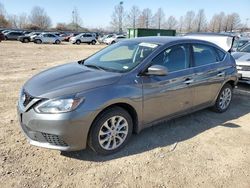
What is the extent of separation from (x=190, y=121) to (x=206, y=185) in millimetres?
1930

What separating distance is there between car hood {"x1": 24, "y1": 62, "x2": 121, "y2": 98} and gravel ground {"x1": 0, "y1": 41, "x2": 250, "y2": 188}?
916 millimetres

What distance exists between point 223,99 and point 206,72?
3.56 ft

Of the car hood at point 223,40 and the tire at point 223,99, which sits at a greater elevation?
the car hood at point 223,40

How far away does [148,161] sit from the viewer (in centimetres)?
336

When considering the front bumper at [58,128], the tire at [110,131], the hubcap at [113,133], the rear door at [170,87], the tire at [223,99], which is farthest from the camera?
the tire at [223,99]

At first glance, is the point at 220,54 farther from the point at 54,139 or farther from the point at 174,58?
the point at 54,139

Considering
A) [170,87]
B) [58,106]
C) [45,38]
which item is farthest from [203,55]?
[45,38]

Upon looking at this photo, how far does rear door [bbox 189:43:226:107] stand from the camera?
4.43 metres

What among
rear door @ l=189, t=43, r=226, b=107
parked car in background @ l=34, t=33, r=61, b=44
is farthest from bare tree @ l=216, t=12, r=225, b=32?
rear door @ l=189, t=43, r=226, b=107

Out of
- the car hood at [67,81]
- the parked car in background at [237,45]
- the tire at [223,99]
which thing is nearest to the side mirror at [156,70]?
the car hood at [67,81]

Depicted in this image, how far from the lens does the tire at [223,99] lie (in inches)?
204

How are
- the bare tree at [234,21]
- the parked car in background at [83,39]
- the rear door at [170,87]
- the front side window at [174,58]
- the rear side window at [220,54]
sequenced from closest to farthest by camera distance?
the rear door at [170,87]
the front side window at [174,58]
the rear side window at [220,54]
the parked car in background at [83,39]
the bare tree at [234,21]

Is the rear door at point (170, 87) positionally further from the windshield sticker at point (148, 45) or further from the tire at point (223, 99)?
the tire at point (223, 99)

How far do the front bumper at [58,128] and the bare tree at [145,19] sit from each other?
93274 mm
